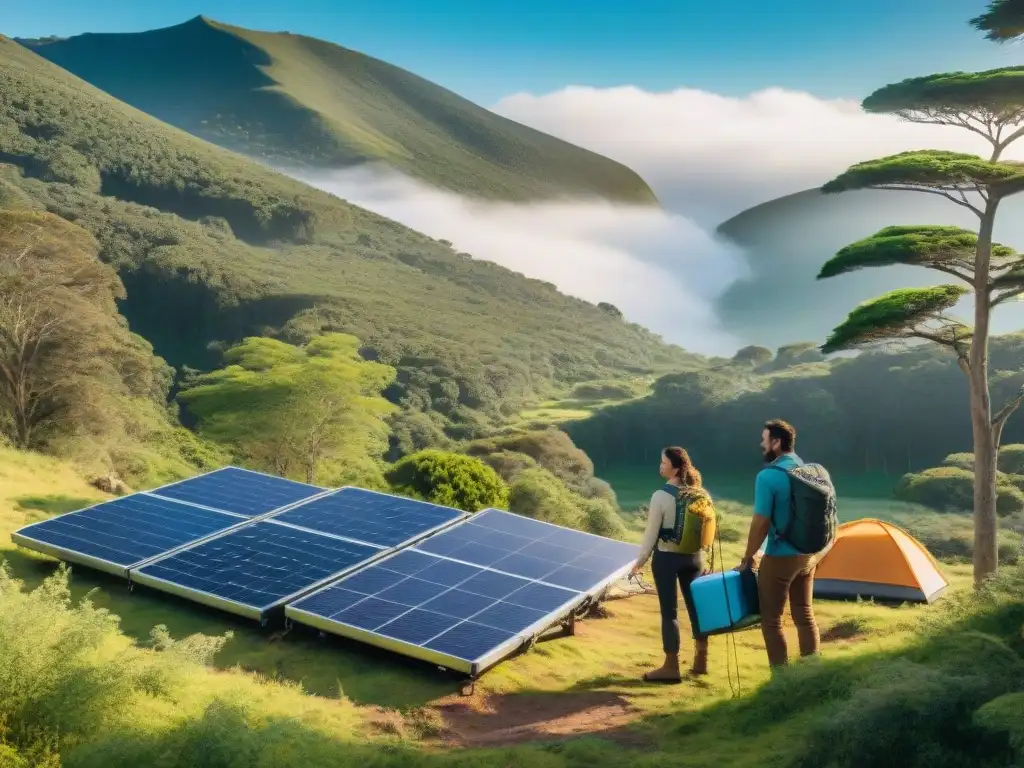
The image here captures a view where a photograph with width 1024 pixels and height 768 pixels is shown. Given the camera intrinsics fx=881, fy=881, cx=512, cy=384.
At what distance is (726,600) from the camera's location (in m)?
8.90

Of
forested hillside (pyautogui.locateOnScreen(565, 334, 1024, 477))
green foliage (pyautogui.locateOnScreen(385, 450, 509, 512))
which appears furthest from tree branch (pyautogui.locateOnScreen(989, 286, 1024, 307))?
forested hillside (pyautogui.locateOnScreen(565, 334, 1024, 477))

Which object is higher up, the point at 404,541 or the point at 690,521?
the point at 690,521

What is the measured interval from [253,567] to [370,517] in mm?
2654

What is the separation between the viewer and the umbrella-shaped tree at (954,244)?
1414 centimetres

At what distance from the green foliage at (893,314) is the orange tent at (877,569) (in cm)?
337

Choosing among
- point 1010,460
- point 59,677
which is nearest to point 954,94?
point 59,677

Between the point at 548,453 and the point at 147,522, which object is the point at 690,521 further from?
the point at 548,453

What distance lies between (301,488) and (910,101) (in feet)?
41.8

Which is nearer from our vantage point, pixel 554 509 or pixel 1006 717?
pixel 1006 717

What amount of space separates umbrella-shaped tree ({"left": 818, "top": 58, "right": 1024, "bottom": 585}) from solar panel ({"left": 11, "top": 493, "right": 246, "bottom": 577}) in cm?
1086

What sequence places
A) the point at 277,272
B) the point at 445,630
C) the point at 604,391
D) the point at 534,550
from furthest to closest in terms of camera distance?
the point at 277,272
the point at 604,391
the point at 534,550
the point at 445,630

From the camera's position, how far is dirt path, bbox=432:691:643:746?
27.7 ft

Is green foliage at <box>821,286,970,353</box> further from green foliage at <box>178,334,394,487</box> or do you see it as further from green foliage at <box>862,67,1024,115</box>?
green foliage at <box>178,334,394,487</box>

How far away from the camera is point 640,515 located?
4756cm
